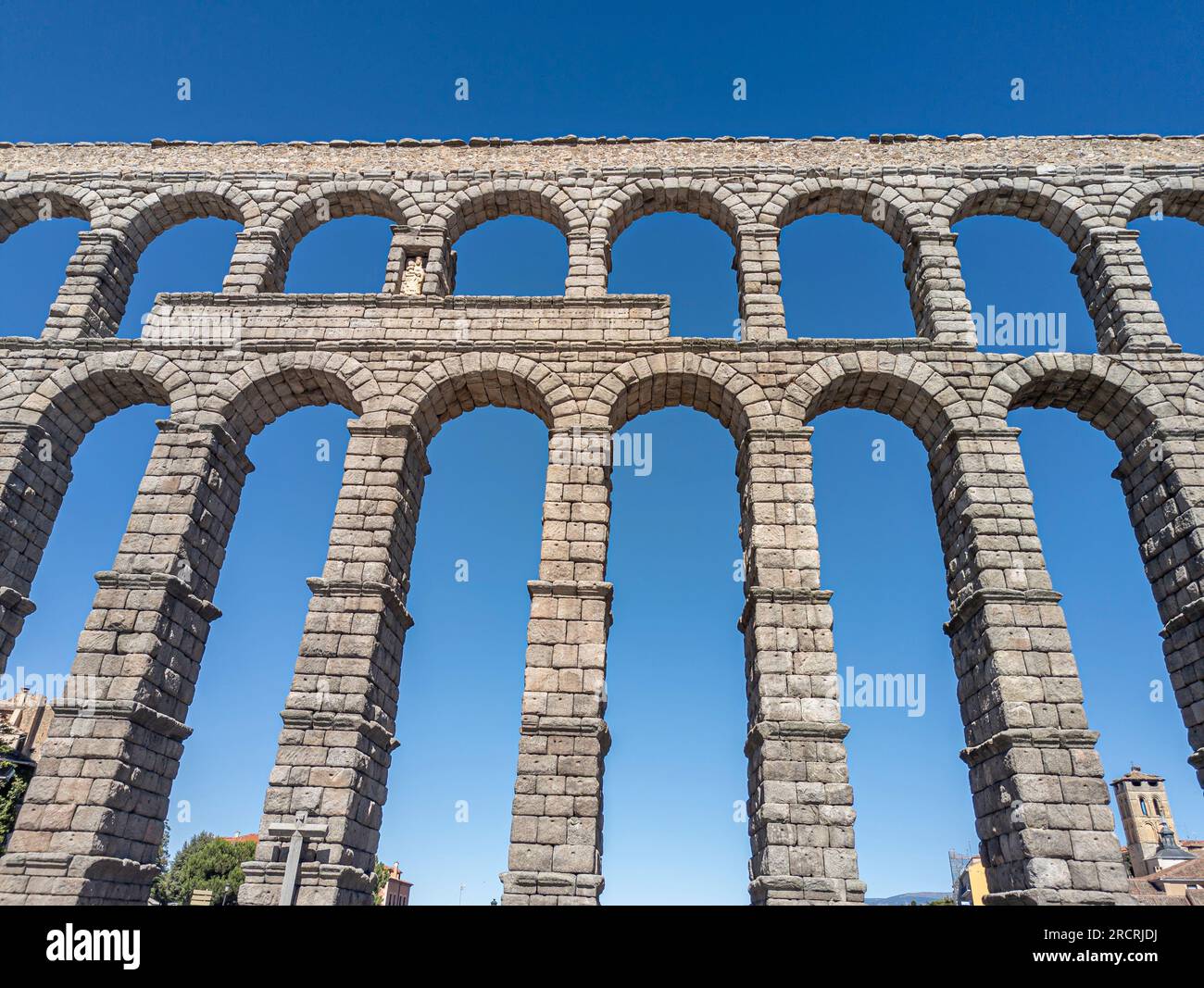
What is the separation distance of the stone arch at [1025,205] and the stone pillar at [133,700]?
15542mm

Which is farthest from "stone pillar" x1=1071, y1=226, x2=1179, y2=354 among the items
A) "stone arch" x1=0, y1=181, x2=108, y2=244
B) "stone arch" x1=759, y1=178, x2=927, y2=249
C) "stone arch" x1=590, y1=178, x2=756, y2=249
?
"stone arch" x1=0, y1=181, x2=108, y2=244

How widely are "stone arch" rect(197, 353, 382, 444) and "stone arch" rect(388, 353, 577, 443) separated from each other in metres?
0.77

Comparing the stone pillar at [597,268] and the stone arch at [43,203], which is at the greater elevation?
the stone arch at [43,203]

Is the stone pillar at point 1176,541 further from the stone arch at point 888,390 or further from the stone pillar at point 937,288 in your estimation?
the stone pillar at point 937,288

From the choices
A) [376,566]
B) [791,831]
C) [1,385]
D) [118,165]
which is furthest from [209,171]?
→ [791,831]

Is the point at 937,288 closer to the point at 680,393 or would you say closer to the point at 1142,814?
the point at 680,393

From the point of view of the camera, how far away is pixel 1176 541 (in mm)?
13617

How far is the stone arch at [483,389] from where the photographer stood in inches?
591

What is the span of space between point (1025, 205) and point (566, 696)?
14.3 m

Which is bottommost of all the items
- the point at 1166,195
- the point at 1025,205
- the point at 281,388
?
the point at 281,388

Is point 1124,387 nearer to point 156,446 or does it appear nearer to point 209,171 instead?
point 156,446

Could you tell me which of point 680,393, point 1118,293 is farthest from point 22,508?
point 1118,293

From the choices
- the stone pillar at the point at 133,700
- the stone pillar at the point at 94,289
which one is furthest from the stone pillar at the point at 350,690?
the stone pillar at the point at 94,289
